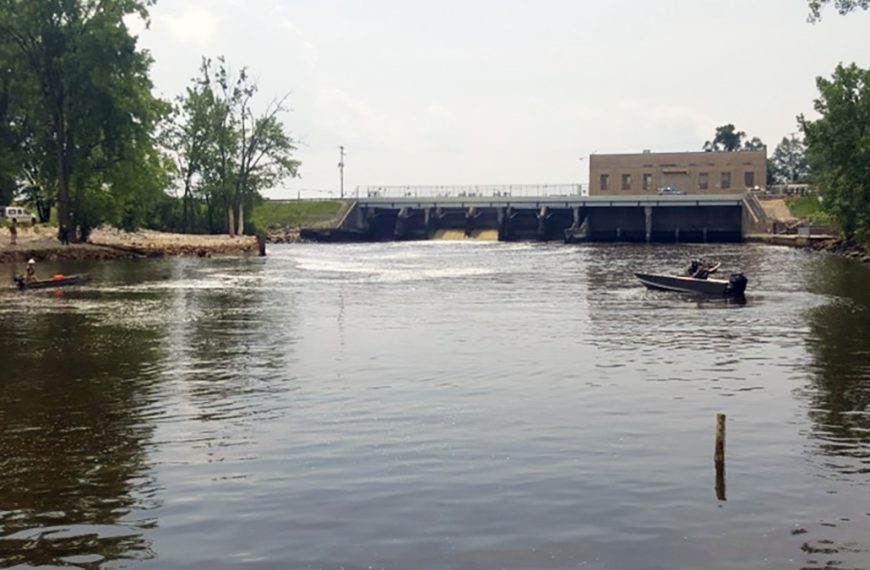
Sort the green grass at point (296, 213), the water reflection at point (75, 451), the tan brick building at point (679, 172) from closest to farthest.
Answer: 1. the water reflection at point (75, 451)
2. the green grass at point (296, 213)
3. the tan brick building at point (679, 172)

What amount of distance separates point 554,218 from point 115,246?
73821 millimetres

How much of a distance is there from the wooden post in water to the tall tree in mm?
72937

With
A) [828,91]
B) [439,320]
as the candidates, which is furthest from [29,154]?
[828,91]

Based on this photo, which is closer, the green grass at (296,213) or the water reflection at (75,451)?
the water reflection at (75,451)

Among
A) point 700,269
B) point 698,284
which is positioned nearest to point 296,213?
point 700,269

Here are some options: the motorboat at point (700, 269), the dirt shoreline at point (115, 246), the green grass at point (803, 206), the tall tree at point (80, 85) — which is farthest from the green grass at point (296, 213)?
the motorboat at point (700, 269)

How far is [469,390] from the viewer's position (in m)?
24.2

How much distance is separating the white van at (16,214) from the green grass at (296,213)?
→ 2220 inches

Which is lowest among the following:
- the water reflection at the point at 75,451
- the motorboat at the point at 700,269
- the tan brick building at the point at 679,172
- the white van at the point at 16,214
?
the water reflection at the point at 75,451

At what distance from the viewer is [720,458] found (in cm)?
1592

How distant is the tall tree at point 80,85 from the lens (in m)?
78.7

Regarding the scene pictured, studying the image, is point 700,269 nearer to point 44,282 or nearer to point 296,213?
point 44,282

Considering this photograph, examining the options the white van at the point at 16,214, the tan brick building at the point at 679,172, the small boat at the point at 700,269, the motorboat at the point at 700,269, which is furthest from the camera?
the tan brick building at the point at 679,172

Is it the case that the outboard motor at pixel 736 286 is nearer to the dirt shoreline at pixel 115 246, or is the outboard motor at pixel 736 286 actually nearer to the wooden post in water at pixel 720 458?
the wooden post in water at pixel 720 458
